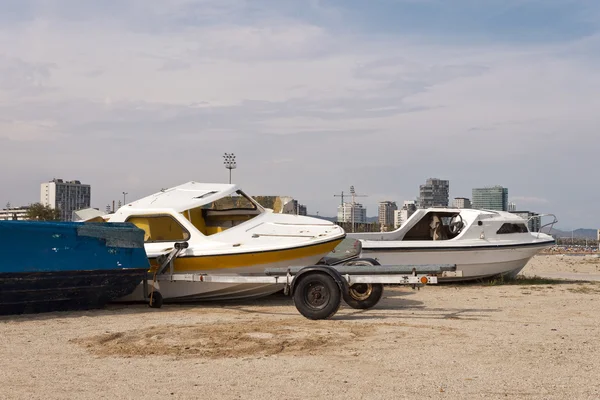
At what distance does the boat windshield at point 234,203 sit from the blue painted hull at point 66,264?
2955 millimetres

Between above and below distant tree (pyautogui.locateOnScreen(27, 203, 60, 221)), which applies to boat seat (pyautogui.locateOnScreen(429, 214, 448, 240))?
below

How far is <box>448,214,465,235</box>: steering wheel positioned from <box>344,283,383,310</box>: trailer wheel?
810 cm

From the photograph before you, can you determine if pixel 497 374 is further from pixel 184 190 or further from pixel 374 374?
pixel 184 190

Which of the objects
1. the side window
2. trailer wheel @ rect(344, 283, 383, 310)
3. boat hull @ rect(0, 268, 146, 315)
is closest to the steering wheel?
trailer wheel @ rect(344, 283, 383, 310)

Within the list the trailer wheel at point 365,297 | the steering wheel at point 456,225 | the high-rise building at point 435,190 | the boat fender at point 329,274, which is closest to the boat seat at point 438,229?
the steering wheel at point 456,225

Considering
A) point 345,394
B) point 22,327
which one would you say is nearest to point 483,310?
point 345,394

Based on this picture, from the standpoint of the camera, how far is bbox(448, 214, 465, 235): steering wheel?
20.0m

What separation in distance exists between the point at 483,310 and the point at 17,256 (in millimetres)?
8000

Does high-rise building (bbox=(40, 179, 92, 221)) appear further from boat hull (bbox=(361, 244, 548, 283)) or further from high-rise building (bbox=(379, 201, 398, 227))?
boat hull (bbox=(361, 244, 548, 283))

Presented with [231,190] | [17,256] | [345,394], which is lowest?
[345,394]

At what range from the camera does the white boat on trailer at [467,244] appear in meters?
18.6

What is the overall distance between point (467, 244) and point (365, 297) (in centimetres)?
703

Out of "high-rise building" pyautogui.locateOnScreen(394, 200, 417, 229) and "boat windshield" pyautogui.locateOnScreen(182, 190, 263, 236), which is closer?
"boat windshield" pyautogui.locateOnScreen(182, 190, 263, 236)

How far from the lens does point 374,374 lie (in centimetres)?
691
